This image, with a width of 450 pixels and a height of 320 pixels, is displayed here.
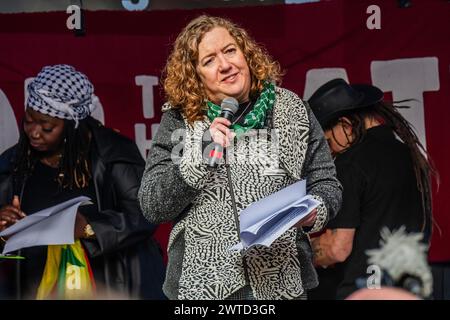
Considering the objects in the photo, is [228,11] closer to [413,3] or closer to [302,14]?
[302,14]

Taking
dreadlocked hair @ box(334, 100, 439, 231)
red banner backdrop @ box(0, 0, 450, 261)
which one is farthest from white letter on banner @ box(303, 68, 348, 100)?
dreadlocked hair @ box(334, 100, 439, 231)

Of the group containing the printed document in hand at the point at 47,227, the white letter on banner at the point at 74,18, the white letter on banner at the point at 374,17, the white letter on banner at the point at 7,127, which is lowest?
the printed document in hand at the point at 47,227

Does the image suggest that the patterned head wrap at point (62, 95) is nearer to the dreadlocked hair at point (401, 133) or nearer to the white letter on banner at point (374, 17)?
the dreadlocked hair at point (401, 133)

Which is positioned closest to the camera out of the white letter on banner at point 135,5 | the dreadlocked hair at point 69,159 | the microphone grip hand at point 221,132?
the microphone grip hand at point 221,132

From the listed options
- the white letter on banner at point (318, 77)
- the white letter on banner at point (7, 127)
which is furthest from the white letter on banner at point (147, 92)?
the white letter on banner at point (318, 77)

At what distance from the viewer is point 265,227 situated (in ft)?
9.68

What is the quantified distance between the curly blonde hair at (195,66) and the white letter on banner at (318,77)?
1840mm

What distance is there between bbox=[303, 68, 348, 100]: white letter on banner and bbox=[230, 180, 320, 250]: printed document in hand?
2230 millimetres

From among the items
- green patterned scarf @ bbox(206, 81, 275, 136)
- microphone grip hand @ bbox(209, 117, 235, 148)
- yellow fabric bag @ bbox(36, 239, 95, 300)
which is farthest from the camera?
yellow fabric bag @ bbox(36, 239, 95, 300)

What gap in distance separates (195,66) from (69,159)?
46.5 inches

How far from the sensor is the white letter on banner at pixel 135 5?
5180 mm

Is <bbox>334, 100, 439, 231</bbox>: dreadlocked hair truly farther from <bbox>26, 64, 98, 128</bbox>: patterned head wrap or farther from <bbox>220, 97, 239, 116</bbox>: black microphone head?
<bbox>220, 97, 239, 116</bbox>: black microphone head

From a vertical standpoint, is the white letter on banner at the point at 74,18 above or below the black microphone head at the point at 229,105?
above

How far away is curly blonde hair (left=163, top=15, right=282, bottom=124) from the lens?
323cm
